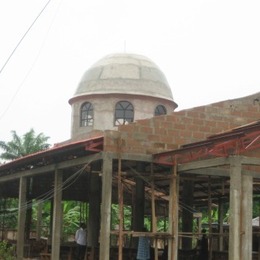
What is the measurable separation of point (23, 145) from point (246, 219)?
35.7m

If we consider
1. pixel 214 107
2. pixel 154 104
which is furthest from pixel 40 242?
pixel 214 107

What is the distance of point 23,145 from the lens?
47469mm

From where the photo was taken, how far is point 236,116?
18.6m

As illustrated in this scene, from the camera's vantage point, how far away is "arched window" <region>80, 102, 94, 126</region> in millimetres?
25000

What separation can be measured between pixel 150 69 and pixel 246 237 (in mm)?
13744

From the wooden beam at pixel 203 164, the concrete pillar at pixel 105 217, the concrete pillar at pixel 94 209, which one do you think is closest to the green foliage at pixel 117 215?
the concrete pillar at pixel 94 209

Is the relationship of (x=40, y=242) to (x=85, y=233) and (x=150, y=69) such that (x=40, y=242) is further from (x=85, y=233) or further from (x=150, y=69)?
(x=150, y=69)

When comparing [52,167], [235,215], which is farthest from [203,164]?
[52,167]

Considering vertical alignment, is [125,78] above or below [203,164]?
above

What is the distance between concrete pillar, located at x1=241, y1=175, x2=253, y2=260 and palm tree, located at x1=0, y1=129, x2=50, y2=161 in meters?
33.9

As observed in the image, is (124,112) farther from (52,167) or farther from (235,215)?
(235,215)

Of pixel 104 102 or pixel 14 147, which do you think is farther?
pixel 14 147

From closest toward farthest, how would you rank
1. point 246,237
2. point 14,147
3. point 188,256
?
point 246,237
point 188,256
point 14,147

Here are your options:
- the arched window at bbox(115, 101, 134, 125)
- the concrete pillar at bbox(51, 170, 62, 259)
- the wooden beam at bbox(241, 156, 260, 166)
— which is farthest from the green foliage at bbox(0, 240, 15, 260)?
the wooden beam at bbox(241, 156, 260, 166)
